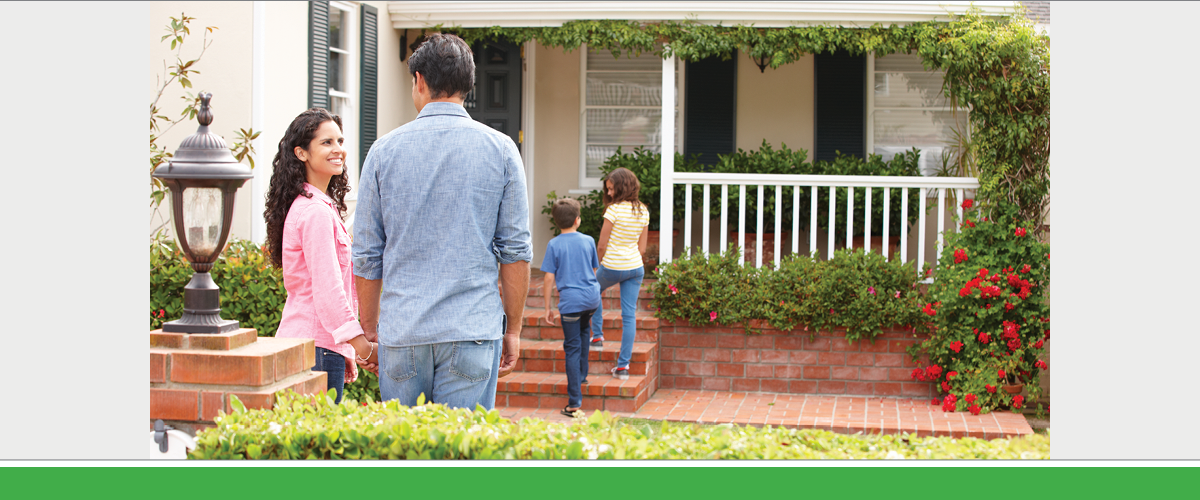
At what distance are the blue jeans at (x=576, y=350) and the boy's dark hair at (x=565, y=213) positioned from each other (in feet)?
1.91

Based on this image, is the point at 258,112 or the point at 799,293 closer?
the point at 258,112

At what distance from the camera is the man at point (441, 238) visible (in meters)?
2.67

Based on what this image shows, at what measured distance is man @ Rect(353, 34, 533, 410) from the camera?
2.67m

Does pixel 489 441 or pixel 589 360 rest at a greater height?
pixel 489 441

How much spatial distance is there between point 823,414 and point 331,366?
4.10 meters

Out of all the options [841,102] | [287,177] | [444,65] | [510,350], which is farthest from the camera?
[841,102]

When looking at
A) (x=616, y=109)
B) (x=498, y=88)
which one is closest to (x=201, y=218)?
(x=498, y=88)

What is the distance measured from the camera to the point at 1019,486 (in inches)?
84.4

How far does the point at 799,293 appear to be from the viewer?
279 inches

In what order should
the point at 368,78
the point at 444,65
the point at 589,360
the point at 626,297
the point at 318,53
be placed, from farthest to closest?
the point at 368,78
the point at 318,53
the point at 589,360
the point at 626,297
the point at 444,65

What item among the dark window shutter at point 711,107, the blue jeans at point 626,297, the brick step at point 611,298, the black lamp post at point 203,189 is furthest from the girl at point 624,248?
the black lamp post at point 203,189

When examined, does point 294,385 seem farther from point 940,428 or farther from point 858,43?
point 858,43

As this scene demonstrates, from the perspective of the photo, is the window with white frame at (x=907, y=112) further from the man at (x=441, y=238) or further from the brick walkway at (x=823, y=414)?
the man at (x=441, y=238)

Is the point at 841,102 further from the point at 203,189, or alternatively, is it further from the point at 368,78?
the point at 203,189
